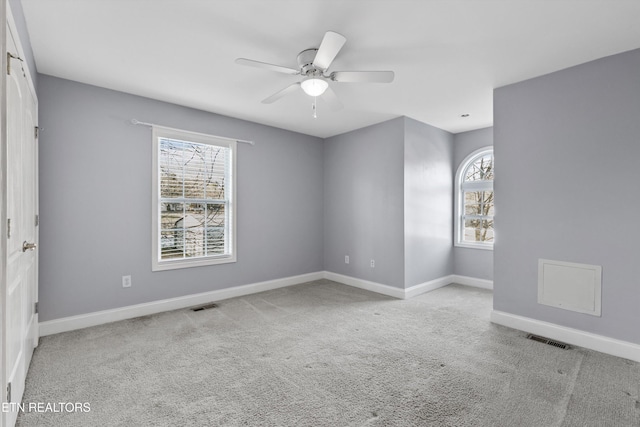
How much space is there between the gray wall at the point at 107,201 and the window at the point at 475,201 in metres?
3.37

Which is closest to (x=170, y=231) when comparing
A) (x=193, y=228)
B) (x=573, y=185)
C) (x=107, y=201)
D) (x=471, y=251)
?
(x=193, y=228)

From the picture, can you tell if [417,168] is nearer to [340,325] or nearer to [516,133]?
[516,133]

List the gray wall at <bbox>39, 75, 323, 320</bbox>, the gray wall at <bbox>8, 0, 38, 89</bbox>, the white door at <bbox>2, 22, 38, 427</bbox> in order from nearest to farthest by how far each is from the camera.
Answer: the white door at <bbox>2, 22, 38, 427</bbox>
the gray wall at <bbox>8, 0, 38, 89</bbox>
the gray wall at <bbox>39, 75, 323, 320</bbox>

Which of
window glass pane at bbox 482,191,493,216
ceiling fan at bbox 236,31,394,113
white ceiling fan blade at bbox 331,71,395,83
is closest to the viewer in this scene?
ceiling fan at bbox 236,31,394,113

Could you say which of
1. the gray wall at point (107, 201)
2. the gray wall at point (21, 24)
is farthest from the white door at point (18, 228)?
the gray wall at point (107, 201)

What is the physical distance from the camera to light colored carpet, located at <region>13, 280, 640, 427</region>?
5.91 feet

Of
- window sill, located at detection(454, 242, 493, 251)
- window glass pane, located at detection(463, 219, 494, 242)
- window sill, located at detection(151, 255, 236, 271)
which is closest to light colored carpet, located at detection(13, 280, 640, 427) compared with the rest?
window sill, located at detection(151, 255, 236, 271)

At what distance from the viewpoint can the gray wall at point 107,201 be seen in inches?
116

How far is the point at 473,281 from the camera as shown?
4.84 meters

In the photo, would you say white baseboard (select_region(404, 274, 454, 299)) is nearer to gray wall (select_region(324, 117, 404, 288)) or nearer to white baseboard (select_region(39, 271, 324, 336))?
gray wall (select_region(324, 117, 404, 288))

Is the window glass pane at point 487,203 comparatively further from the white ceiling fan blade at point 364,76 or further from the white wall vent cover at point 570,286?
the white ceiling fan blade at point 364,76

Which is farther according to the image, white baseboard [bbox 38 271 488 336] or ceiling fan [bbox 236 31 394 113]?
white baseboard [bbox 38 271 488 336]

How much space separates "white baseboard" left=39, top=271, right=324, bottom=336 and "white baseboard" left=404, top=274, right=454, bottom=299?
181 cm

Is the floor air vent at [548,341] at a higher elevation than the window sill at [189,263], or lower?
lower
